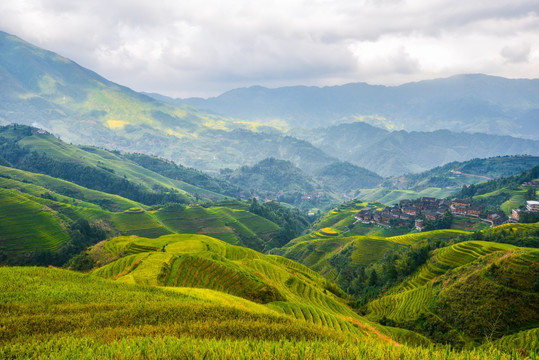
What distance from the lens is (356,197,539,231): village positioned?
106125mm

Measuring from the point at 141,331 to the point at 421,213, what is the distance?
425 ft

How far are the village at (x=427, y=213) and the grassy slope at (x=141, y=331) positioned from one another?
111560 millimetres

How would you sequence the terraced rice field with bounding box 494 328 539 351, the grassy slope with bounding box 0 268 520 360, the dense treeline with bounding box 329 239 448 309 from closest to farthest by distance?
1. the grassy slope with bounding box 0 268 520 360
2. the terraced rice field with bounding box 494 328 539 351
3. the dense treeline with bounding box 329 239 448 309

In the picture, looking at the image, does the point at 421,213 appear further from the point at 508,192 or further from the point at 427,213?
the point at 508,192

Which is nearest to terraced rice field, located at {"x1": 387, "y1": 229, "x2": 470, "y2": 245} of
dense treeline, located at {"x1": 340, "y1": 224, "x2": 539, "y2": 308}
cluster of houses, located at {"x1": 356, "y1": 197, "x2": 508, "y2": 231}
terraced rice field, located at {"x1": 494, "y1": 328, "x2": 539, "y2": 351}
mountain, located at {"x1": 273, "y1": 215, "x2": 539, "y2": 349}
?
mountain, located at {"x1": 273, "y1": 215, "x2": 539, "y2": 349}

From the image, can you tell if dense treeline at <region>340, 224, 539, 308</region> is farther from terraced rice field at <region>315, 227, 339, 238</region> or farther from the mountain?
terraced rice field at <region>315, 227, 339, 238</region>

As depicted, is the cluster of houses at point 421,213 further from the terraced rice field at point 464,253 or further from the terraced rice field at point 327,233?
the terraced rice field at point 464,253

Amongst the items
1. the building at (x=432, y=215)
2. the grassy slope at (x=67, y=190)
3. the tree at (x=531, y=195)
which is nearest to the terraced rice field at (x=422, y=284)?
the building at (x=432, y=215)

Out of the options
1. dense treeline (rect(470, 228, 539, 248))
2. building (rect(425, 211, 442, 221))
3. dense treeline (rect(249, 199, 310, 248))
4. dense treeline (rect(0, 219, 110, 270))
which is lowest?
dense treeline (rect(249, 199, 310, 248))

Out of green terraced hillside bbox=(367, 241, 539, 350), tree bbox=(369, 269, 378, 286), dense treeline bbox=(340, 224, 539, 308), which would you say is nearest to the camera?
green terraced hillside bbox=(367, 241, 539, 350)

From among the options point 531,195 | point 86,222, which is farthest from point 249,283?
point 531,195

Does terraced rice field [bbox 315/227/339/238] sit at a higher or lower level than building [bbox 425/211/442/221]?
lower

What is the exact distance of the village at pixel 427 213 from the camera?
348ft

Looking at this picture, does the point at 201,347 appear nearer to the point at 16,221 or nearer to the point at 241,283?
the point at 241,283
